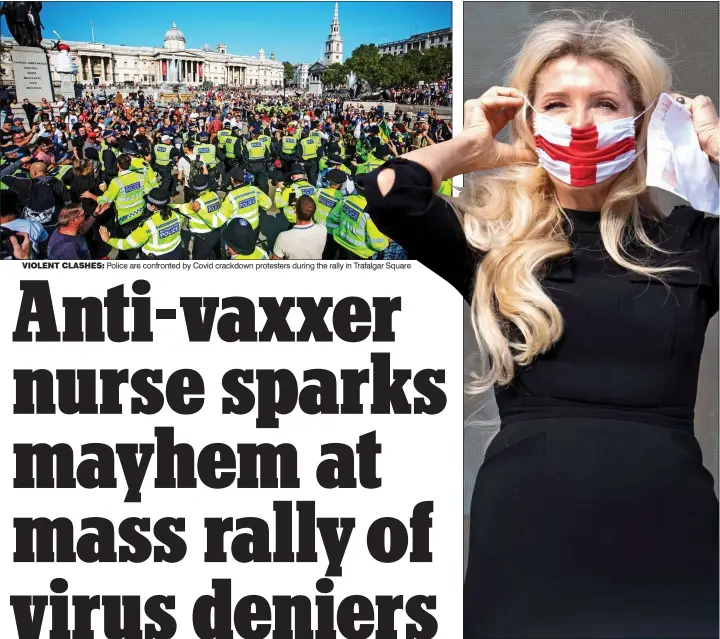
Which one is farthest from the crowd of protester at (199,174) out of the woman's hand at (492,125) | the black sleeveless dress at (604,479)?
the black sleeveless dress at (604,479)

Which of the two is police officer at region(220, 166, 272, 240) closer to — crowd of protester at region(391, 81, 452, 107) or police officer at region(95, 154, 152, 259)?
police officer at region(95, 154, 152, 259)

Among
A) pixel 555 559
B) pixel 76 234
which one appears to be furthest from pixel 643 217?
pixel 76 234

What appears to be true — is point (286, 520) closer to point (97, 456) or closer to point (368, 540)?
point (368, 540)

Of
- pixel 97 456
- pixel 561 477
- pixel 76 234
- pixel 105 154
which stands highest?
pixel 105 154

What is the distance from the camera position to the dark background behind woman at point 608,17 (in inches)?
106

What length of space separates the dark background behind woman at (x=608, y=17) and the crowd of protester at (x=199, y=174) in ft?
0.84

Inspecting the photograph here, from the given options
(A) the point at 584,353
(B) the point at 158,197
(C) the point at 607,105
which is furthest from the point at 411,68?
(A) the point at 584,353

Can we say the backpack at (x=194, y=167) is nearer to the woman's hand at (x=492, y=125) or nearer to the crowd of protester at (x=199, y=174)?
the crowd of protester at (x=199, y=174)

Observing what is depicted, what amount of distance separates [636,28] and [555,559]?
1904 millimetres

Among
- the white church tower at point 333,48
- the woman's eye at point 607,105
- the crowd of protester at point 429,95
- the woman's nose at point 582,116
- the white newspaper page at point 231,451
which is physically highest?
the white church tower at point 333,48

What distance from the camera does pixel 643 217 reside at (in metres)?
1.73

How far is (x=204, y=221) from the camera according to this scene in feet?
9.39

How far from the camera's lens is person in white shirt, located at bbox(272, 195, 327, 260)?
2.77m

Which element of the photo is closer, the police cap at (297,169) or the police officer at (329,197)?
the police officer at (329,197)
